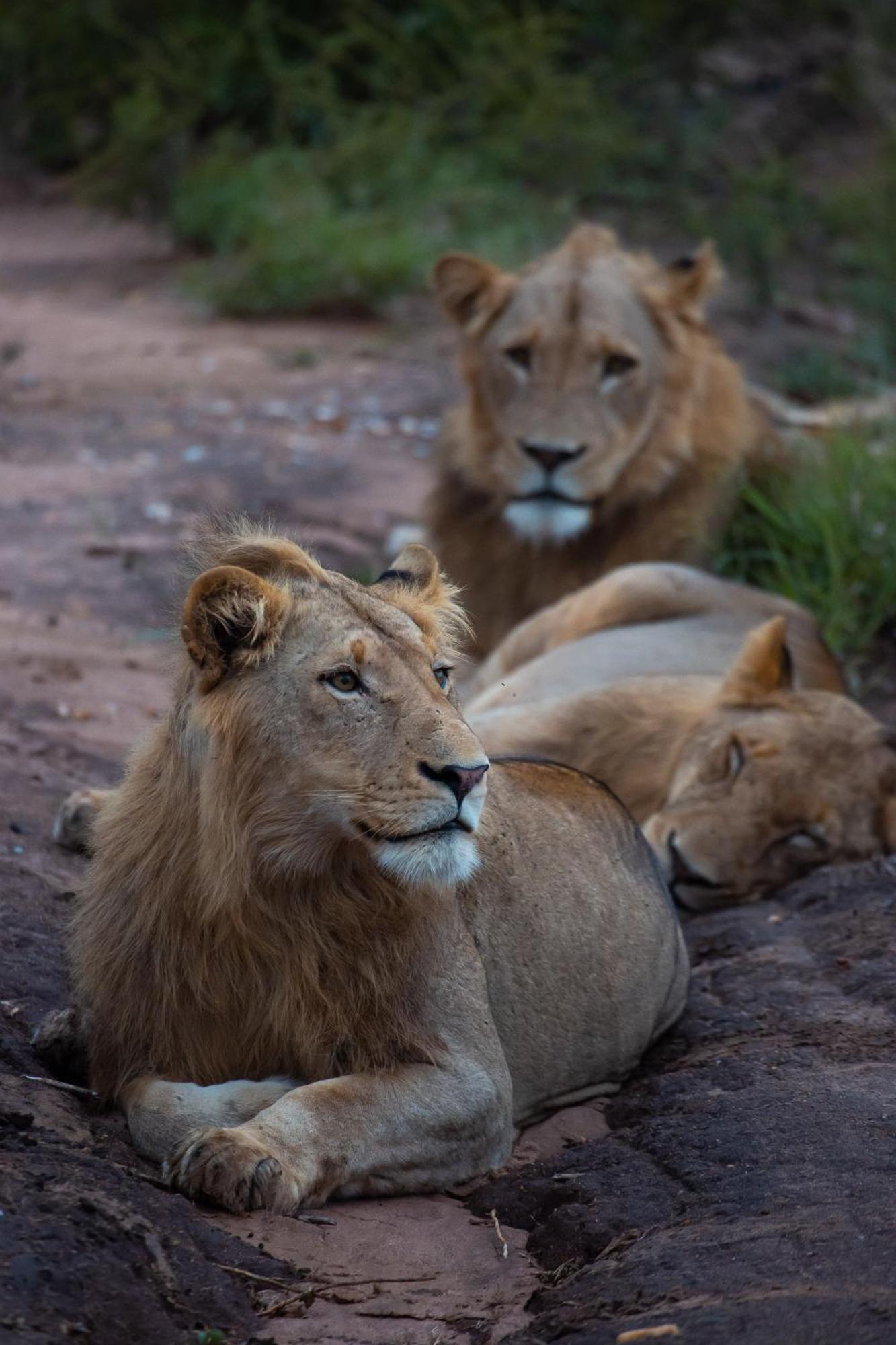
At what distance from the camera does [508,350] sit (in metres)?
7.37

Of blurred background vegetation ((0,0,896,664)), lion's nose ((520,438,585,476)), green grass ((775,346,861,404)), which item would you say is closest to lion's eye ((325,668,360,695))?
lion's nose ((520,438,585,476))

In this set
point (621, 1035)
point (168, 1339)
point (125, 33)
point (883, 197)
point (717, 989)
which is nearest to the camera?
point (168, 1339)

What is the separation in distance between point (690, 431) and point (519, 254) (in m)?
6.26

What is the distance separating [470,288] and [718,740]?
2914 millimetres

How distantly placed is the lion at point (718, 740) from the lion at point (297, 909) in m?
1.60

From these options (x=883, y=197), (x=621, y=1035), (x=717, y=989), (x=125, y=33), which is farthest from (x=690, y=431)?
(x=125, y=33)

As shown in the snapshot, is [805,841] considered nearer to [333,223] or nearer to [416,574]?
[416,574]

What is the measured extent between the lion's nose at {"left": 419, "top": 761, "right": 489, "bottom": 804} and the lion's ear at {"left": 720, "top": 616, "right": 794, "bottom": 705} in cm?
248

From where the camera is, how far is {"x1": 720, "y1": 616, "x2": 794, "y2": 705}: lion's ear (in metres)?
5.57

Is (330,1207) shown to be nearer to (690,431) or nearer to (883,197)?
(690,431)

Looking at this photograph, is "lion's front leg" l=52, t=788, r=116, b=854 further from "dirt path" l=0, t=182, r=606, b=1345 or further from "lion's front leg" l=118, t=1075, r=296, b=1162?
"lion's front leg" l=118, t=1075, r=296, b=1162

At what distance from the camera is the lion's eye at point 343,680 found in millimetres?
3309

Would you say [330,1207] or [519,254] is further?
[519,254]

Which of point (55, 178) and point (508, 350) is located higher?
point (508, 350)
